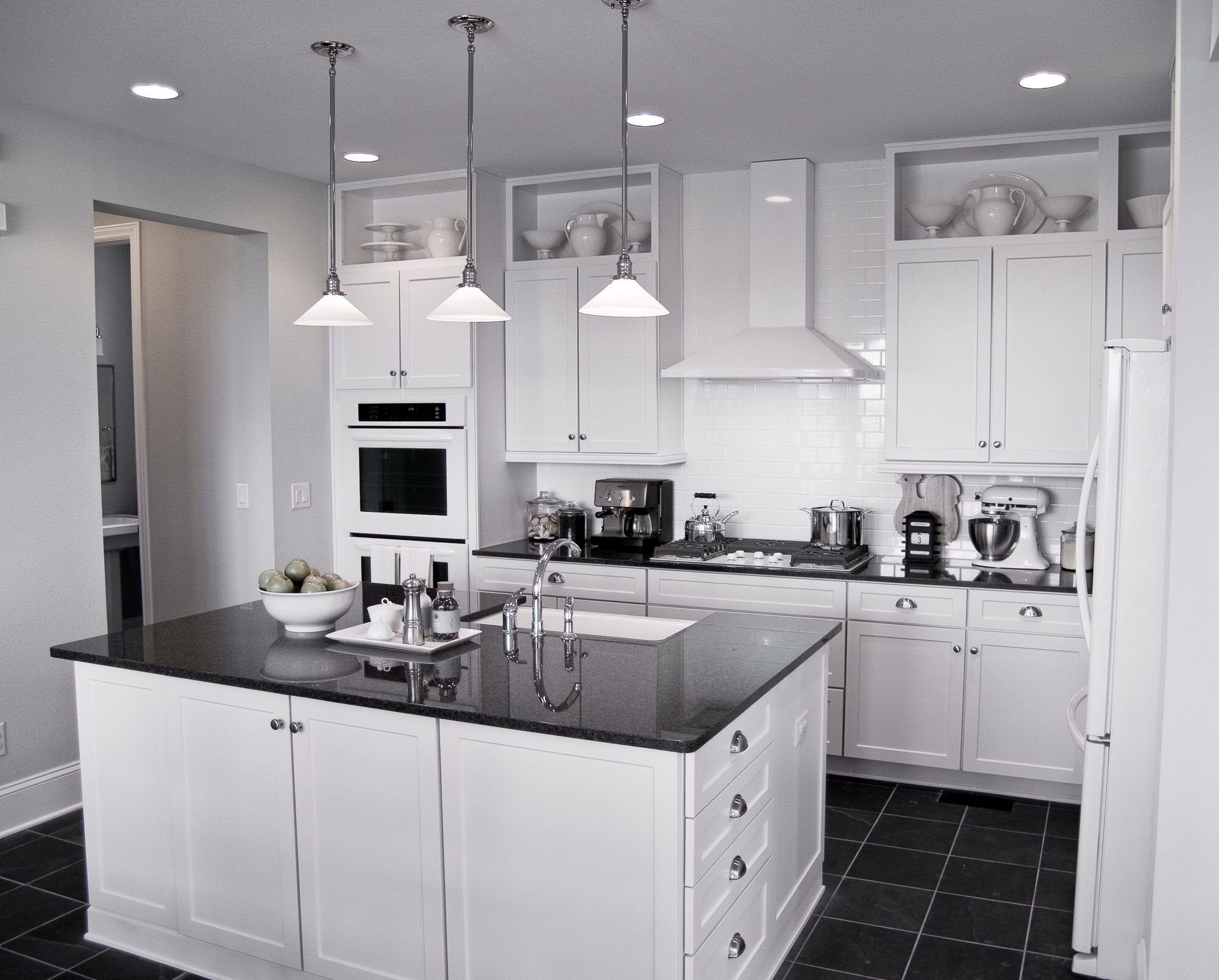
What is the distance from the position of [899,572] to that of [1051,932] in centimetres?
157

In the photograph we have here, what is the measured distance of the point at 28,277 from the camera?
390 centimetres

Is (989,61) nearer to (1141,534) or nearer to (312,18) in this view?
(1141,534)

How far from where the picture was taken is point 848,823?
3.96m

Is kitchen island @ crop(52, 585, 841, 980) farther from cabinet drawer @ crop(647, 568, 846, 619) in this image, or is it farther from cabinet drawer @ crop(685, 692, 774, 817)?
cabinet drawer @ crop(647, 568, 846, 619)

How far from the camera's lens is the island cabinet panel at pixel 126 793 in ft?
9.51

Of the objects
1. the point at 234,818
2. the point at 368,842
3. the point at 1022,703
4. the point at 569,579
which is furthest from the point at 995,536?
the point at 234,818

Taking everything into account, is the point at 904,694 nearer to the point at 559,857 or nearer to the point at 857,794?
the point at 857,794

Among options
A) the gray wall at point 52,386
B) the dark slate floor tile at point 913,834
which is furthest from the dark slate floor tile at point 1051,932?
the gray wall at point 52,386

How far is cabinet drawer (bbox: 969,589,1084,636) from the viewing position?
3.98 metres

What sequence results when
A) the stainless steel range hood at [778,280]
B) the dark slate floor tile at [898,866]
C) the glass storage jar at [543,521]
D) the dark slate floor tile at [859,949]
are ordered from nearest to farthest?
the dark slate floor tile at [859,949]
the dark slate floor tile at [898,866]
the stainless steel range hood at [778,280]
the glass storage jar at [543,521]

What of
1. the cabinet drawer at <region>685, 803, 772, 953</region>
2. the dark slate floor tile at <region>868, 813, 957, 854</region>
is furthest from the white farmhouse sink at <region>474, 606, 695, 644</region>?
the dark slate floor tile at <region>868, 813, 957, 854</region>

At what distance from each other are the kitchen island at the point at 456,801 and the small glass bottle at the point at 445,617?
0.10 metres

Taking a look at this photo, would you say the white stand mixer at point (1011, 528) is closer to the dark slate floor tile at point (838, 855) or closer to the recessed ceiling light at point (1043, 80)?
the dark slate floor tile at point (838, 855)

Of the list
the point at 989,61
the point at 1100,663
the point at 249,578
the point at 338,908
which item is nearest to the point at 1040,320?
the point at 989,61
